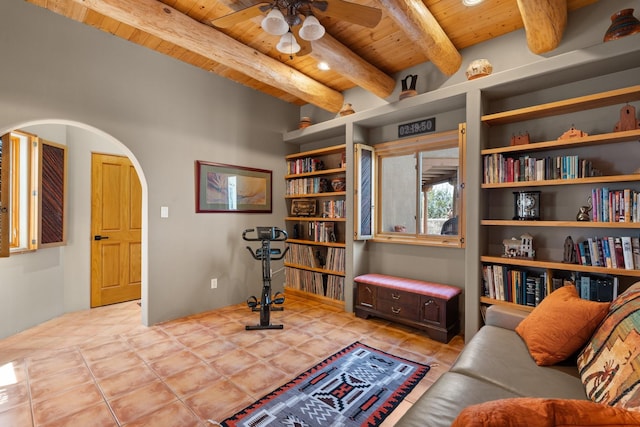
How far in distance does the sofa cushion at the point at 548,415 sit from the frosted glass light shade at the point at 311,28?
2.08 m

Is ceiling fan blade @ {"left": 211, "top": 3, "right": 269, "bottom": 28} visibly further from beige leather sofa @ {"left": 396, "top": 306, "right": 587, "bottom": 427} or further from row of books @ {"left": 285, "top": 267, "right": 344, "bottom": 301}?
row of books @ {"left": 285, "top": 267, "right": 344, "bottom": 301}

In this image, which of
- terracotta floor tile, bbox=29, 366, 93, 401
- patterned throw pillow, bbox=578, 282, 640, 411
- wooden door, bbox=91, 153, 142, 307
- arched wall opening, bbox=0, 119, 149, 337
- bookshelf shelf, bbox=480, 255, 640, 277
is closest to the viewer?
patterned throw pillow, bbox=578, 282, 640, 411

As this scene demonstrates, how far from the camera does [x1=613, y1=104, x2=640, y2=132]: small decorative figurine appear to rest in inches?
85.1

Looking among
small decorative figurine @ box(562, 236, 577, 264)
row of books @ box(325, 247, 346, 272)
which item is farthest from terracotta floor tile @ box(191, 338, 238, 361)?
small decorative figurine @ box(562, 236, 577, 264)

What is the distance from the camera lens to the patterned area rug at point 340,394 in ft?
5.85

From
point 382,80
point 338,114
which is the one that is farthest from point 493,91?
Answer: point 338,114

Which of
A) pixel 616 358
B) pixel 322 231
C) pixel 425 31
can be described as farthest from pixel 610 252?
pixel 322 231

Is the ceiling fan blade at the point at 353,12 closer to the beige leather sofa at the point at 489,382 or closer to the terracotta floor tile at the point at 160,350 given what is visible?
the beige leather sofa at the point at 489,382

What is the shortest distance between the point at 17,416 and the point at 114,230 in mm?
2703

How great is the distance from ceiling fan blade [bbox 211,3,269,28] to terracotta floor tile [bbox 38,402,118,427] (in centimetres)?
264

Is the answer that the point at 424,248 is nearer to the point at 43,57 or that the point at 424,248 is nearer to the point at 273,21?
the point at 273,21

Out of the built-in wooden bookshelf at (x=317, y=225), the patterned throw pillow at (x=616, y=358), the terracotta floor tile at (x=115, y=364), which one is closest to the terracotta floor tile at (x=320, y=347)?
the built-in wooden bookshelf at (x=317, y=225)

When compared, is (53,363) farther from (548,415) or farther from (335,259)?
(548,415)

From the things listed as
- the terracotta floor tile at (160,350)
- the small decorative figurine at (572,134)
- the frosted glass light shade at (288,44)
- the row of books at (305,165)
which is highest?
the frosted glass light shade at (288,44)
